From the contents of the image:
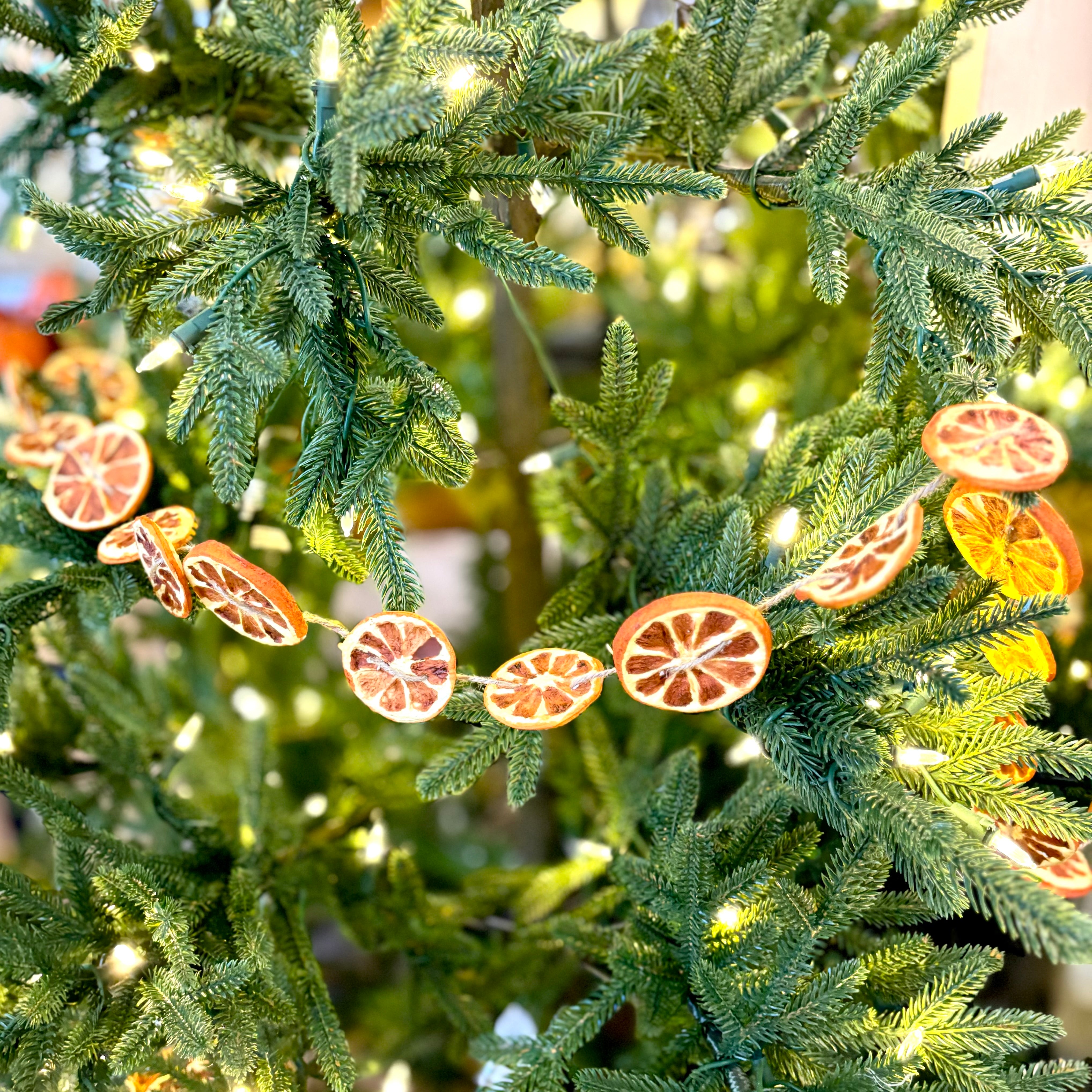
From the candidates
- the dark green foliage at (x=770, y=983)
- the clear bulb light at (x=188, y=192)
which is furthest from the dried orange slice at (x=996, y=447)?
the clear bulb light at (x=188, y=192)

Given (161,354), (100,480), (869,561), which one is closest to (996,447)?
(869,561)

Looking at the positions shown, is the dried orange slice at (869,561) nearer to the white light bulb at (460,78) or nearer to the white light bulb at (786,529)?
the white light bulb at (786,529)

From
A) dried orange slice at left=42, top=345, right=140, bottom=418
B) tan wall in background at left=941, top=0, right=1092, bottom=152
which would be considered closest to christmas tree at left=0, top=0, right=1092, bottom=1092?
tan wall in background at left=941, top=0, right=1092, bottom=152

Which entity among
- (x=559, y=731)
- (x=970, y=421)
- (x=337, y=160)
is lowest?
(x=559, y=731)

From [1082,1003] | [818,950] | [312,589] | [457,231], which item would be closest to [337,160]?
[457,231]

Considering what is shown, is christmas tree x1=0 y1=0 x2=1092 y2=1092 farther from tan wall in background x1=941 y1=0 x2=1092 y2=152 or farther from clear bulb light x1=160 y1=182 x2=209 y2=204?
tan wall in background x1=941 y1=0 x2=1092 y2=152

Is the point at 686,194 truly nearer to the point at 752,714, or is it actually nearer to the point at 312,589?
the point at 752,714

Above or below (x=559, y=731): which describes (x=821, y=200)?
above
